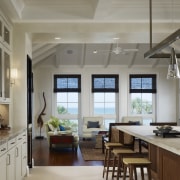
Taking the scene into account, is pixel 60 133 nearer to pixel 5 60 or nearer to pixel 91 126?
pixel 91 126

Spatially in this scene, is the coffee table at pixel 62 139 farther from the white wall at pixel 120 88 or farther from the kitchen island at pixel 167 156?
the kitchen island at pixel 167 156

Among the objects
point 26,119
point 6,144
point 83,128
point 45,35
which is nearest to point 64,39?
point 45,35

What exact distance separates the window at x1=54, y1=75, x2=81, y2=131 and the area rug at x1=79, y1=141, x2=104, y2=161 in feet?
7.41

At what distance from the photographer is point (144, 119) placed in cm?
1506

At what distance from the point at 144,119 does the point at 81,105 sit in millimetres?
2813

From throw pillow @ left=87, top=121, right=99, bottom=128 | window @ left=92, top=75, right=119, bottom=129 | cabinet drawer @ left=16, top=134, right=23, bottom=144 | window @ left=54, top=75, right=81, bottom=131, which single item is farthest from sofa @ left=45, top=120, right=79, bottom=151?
cabinet drawer @ left=16, top=134, right=23, bottom=144

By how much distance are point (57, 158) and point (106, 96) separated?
240 inches

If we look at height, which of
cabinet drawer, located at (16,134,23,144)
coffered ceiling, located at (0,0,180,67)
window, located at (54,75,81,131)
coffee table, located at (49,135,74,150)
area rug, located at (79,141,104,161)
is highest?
coffered ceiling, located at (0,0,180,67)

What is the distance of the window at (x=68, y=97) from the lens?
14.8 meters

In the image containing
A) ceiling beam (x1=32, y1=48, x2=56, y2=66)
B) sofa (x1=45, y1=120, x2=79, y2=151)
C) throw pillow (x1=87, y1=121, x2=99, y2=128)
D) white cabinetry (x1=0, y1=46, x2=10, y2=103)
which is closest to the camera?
white cabinetry (x1=0, y1=46, x2=10, y2=103)

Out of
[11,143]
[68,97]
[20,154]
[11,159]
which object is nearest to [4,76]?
[20,154]

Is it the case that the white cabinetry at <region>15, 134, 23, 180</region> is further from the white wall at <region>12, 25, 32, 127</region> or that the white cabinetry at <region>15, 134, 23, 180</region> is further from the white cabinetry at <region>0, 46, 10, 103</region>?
the white wall at <region>12, 25, 32, 127</region>

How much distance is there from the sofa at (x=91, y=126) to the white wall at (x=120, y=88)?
759mm

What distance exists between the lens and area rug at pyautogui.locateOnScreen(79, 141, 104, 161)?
9.19 m
